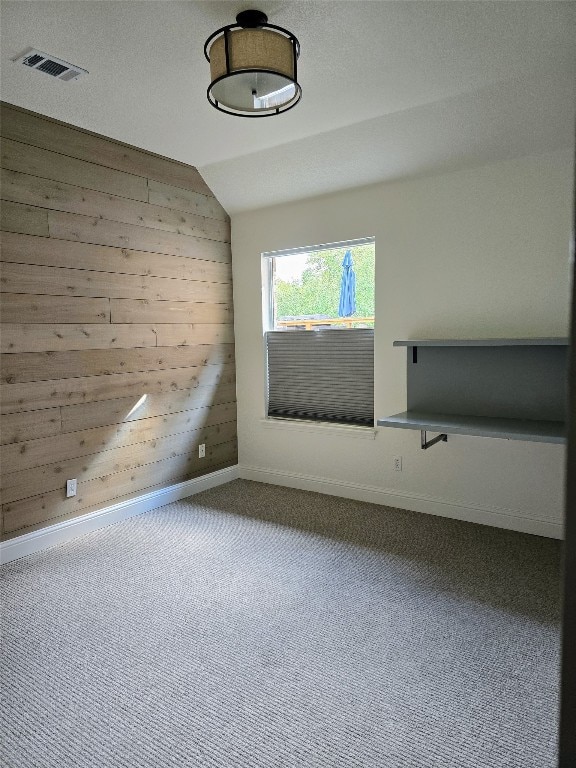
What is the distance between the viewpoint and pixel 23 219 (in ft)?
9.67

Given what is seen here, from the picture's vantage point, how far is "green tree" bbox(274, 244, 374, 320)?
3.81 metres

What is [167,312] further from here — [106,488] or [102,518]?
[102,518]

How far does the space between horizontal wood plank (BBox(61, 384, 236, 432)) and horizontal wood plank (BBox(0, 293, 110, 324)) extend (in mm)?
556

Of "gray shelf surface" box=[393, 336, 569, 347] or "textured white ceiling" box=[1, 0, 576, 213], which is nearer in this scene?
"textured white ceiling" box=[1, 0, 576, 213]

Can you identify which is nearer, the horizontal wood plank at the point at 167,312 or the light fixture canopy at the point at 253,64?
the light fixture canopy at the point at 253,64

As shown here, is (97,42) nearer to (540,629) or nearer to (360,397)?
(360,397)

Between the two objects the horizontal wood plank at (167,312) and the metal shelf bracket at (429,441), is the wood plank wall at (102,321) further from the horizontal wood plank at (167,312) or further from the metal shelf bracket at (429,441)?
the metal shelf bracket at (429,441)

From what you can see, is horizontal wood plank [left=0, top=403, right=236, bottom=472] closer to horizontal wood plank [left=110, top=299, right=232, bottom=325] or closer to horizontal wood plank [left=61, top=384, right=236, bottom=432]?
horizontal wood plank [left=61, top=384, right=236, bottom=432]

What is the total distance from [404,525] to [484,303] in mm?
1532

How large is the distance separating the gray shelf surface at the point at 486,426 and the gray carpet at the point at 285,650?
73 cm

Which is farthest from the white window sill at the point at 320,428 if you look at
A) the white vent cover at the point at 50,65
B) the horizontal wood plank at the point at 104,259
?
the white vent cover at the point at 50,65

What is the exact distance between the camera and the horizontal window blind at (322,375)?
3900 mm

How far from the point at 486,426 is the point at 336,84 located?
1993mm

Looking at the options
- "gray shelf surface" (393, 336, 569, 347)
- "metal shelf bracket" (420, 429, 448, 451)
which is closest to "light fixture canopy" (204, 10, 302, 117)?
"gray shelf surface" (393, 336, 569, 347)
